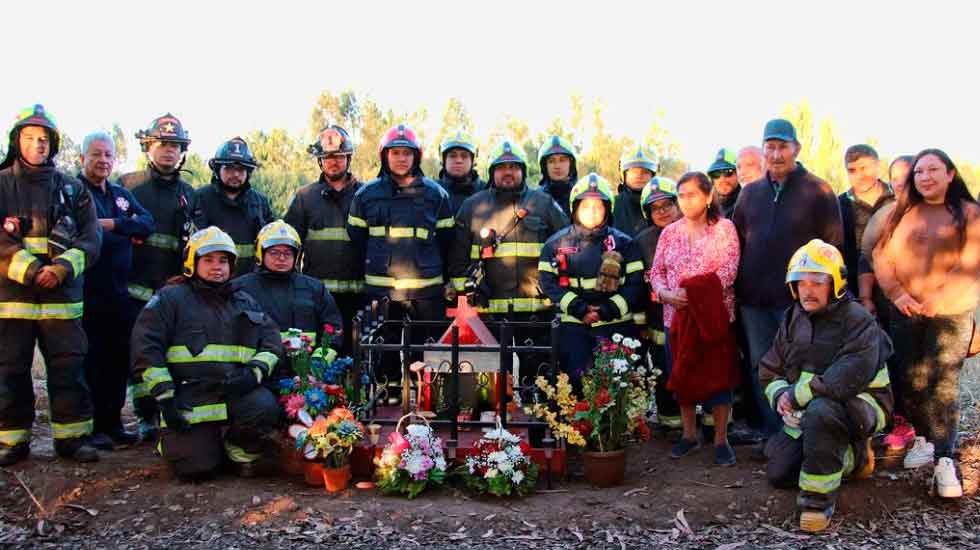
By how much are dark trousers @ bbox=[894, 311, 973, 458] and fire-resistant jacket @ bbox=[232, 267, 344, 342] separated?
171 inches

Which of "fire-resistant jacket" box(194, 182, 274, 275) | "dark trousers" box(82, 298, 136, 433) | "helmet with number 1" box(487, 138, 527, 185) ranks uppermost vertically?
"helmet with number 1" box(487, 138, 527, 185)

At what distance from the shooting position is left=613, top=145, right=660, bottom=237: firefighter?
7934 mm

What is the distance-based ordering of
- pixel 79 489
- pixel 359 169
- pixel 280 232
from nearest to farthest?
pixel 79 489, pixel 280 232, pixel 359 169

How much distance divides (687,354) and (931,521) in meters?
1.89

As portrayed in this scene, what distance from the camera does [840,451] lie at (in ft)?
17.2

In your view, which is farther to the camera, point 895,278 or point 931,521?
point 895,278

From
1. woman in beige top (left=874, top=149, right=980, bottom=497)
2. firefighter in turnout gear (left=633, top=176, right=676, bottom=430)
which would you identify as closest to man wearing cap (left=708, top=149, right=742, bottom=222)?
firefighter in turnout gear (left=633, top=176, right=676, bottom=430)

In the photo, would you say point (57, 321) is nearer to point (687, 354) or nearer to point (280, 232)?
point (280, 232)

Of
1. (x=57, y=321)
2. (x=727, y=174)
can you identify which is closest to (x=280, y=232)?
(x=57, y=321)

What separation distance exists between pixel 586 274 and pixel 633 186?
1700 mm

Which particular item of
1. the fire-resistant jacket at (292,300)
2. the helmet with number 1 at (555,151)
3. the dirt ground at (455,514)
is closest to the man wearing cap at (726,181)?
the helmet with number 1 at (555,151)

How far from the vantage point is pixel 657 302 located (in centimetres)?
706

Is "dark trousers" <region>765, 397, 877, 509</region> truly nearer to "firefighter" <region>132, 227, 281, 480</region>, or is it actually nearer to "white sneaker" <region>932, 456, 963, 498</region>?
"white sneaker" <region>932, 456, 963, 498</region>

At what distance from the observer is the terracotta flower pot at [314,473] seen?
579 centimetres
